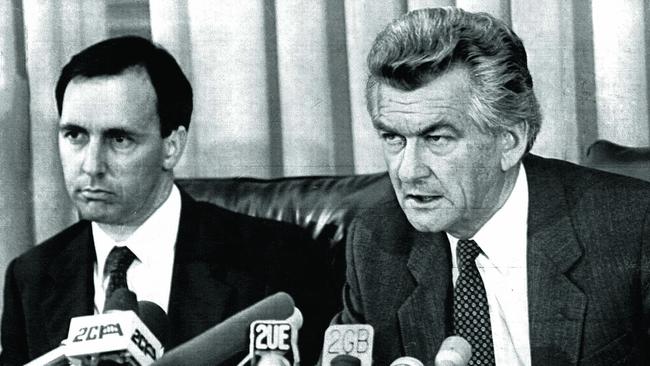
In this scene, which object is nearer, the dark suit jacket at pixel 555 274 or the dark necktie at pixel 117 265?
the dark suit jacket at pixel 555 274

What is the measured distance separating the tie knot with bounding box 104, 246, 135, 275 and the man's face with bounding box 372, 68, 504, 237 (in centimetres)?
53

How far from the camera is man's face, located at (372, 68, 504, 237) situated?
1630 mm

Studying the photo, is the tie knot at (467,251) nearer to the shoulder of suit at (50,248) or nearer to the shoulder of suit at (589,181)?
the shoulder of suit at (589,181)

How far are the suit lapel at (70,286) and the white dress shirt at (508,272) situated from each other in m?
0.68

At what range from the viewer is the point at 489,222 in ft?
5.63

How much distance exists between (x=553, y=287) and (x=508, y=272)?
0.27ft

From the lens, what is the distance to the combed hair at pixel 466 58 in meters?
1.61

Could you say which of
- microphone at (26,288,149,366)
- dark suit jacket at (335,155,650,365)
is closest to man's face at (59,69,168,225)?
dark suit jacket at (335,155,650,365)

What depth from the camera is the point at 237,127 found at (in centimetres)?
193

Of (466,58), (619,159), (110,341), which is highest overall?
(466,58)

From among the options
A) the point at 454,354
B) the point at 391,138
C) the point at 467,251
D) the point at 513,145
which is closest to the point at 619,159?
the point at 513,145

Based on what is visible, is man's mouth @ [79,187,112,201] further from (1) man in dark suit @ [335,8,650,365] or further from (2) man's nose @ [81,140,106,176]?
(1) man in dark suit @ [335,8,650,365]

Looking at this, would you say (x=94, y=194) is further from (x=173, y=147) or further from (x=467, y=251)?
(x=467, y=251)

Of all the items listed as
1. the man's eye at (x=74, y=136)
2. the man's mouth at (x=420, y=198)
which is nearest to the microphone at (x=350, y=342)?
the man's mouth at (x=420, y=198)
